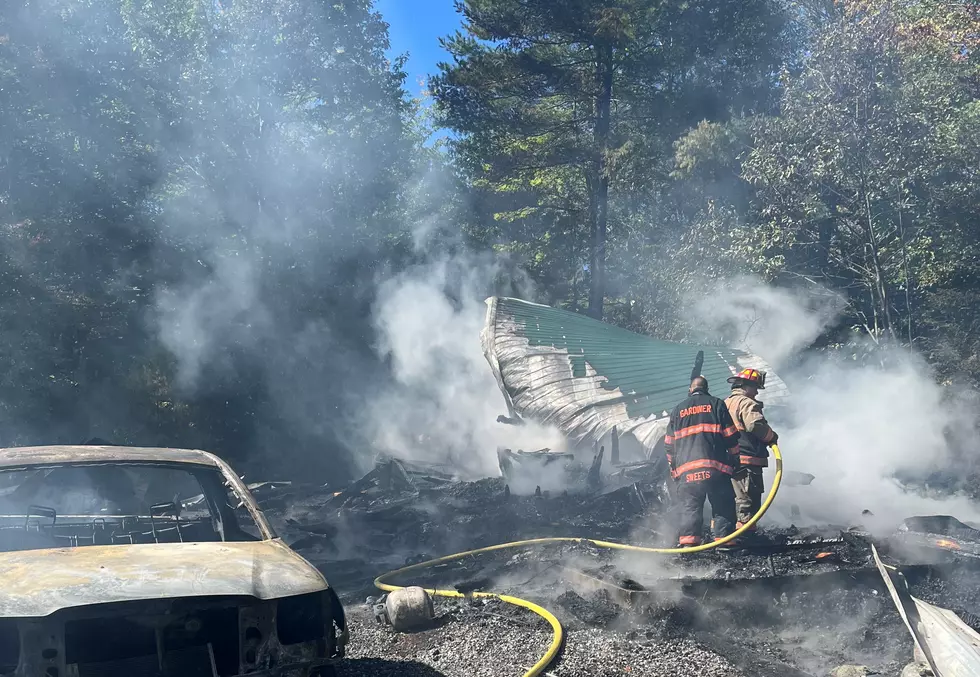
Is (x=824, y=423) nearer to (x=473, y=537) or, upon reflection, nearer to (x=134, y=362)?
(x=473, y=537)

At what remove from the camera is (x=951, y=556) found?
6.33 meters

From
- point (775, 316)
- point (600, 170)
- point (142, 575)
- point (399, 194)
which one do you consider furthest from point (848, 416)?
point (399, 194)

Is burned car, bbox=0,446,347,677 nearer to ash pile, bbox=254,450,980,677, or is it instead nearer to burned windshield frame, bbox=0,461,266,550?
burned windshield frame, bbox=0,461,266,550

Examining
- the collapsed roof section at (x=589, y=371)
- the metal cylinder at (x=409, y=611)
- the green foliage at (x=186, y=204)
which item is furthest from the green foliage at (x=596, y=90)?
the metal cylinder at (x=409, y=611)

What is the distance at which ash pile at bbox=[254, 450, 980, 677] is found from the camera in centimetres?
500

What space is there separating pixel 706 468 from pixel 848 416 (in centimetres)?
740

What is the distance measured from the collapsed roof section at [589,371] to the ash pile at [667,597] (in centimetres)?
231

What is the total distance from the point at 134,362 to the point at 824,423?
13.0 m

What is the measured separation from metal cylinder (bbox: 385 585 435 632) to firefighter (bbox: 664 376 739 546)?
2.49 m

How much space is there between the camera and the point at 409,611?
222 inches

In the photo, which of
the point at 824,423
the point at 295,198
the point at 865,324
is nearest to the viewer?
the point at 824,423

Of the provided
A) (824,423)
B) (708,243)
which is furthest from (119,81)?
(824,423)

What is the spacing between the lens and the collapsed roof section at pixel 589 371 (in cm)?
1163

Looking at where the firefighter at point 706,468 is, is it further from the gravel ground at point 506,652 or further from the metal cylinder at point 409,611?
the metal cylinder at point 409,611
